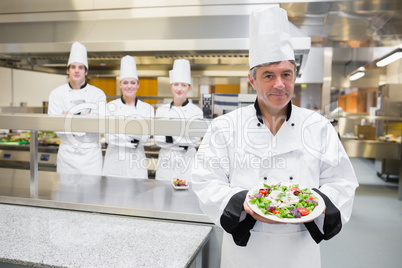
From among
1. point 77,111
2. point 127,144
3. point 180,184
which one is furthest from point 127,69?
point 180,184

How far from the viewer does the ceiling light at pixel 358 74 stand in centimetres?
653

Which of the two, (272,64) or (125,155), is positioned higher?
(272,64)

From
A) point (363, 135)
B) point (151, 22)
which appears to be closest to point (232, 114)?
point (151, 22)

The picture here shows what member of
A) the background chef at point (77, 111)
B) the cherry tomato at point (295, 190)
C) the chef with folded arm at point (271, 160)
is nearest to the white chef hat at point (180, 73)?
the background chef at point (77, 111)

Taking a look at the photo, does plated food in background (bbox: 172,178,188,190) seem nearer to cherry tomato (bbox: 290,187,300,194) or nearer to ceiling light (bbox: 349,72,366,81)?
cherry tomato (bbox: 290,187,300,194)

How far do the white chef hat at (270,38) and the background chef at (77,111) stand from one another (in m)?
1.96

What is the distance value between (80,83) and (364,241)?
10.2 ft

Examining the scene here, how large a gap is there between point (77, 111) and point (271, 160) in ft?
7.30

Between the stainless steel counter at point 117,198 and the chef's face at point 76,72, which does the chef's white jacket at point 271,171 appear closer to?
the stainless steel counter at point 117,198

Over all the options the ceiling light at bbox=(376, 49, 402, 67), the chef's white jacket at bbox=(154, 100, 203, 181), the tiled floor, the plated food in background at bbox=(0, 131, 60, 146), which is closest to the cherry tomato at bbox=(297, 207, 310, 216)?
the tiled floor

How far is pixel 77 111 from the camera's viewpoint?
285 centimetres

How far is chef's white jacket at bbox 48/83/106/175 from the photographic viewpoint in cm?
274

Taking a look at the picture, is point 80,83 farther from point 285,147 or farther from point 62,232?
point 285,147

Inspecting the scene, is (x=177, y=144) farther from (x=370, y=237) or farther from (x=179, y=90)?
(x=370, y=237)
